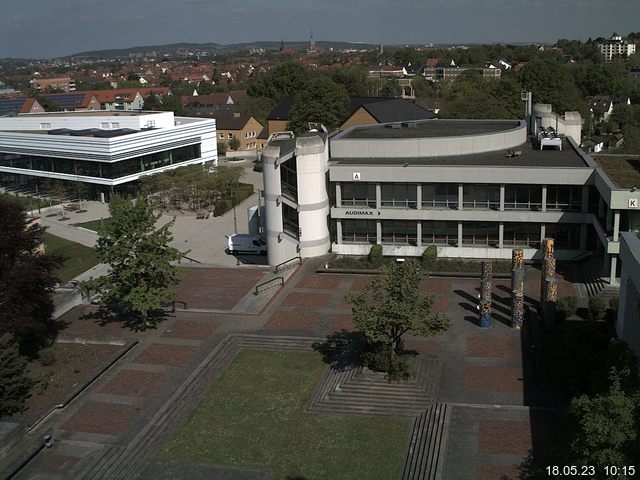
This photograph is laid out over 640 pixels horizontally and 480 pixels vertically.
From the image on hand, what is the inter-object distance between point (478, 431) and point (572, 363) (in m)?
5.54

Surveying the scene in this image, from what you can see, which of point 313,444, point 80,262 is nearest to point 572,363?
point 313,444

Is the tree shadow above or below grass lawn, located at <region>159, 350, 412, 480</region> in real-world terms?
above

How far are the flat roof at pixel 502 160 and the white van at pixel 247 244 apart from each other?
7.58 metres

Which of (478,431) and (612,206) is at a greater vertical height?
(612,206)

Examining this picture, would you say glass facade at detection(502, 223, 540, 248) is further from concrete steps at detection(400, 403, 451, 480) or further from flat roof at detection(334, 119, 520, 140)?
concrete steps at detection(400, 403, 451, 480)

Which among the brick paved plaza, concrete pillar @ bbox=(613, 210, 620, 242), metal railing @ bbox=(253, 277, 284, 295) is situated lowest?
the brick paved plaza

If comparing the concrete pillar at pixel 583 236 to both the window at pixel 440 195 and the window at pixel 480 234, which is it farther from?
the window at pixel 440 195

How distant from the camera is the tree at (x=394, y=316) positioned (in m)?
26.5

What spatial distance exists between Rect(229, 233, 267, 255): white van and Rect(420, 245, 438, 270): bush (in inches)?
467

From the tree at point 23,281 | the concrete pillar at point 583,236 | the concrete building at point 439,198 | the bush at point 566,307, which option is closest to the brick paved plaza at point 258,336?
the bush at point 566,307

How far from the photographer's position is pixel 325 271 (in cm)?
4084

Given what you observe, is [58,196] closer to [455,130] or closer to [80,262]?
[80,262]

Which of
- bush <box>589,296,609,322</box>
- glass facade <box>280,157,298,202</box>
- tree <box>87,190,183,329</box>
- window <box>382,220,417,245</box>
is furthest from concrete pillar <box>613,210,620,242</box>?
tree <box>87,190,183,329</box>

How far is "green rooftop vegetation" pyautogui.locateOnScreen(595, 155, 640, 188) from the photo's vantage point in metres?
37.0
